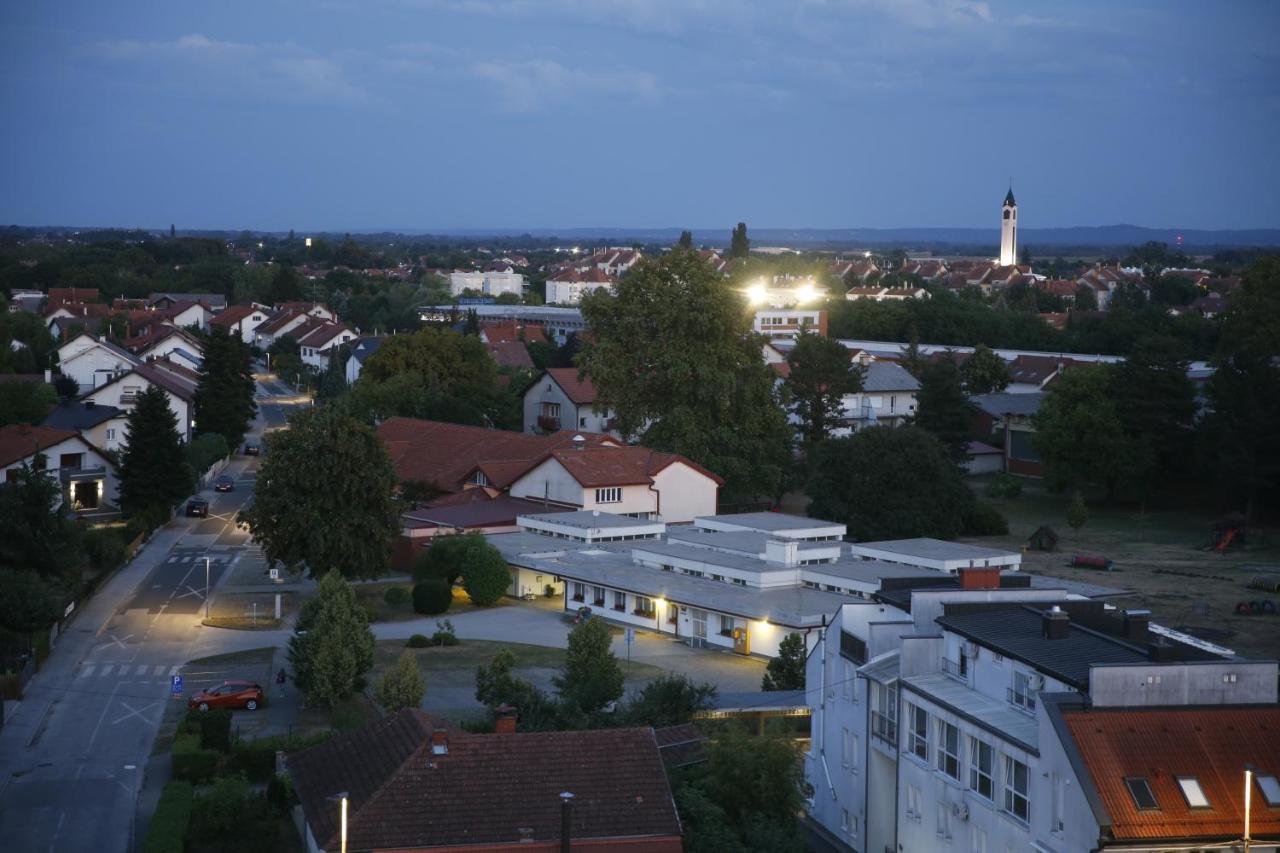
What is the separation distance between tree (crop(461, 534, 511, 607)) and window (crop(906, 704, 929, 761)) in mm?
18426

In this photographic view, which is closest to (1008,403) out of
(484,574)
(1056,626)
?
(484,574)

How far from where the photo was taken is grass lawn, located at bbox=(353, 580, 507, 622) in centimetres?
3600

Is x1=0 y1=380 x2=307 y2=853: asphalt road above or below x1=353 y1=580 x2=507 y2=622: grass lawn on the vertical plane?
above

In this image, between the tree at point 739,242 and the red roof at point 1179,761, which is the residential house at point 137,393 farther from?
the tree at point 739,242

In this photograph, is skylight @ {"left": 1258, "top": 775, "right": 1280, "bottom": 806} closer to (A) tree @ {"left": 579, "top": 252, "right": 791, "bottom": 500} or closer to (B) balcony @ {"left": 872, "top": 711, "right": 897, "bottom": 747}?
(B) balcony @ {"left": 872, "top": 711, "right": 897, "bottom": 747}

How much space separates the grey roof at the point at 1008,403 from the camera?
6256 centimetres

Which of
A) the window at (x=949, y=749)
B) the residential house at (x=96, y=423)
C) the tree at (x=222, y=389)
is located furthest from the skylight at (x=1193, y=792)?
the tree at (x=222, y=389)

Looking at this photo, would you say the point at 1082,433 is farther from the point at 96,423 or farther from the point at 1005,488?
the point at 96,423

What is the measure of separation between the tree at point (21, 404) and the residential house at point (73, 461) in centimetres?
A: 587

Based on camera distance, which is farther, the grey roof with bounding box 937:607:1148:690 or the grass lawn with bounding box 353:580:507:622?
the grass lawn with bounding box 353:580:507:622

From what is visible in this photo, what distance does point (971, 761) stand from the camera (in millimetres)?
18188

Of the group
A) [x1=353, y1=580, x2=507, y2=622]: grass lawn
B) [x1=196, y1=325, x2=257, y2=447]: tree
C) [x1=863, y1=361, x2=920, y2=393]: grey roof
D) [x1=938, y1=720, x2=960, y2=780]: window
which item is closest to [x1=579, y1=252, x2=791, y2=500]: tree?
[x1=353, y1=580, x2=507, y2=622]: grass lawn

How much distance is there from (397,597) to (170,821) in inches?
653

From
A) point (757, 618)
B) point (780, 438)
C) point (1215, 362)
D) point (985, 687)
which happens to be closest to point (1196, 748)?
point (985, 687)
